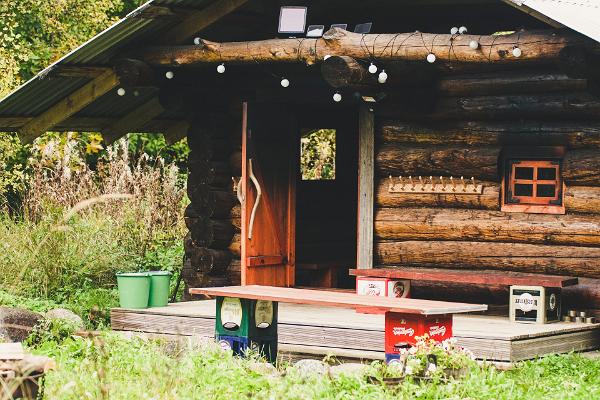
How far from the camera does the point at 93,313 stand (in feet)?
41.7

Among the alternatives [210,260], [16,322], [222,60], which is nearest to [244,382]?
[16,322]

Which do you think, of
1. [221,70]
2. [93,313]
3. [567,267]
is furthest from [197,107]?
[567,267]

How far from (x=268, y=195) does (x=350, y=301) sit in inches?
154

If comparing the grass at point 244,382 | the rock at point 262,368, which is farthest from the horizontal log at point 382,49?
the rock at point 262,368

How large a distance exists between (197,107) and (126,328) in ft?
8.79

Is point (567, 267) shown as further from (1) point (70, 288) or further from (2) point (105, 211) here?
(2) point (105, 211)

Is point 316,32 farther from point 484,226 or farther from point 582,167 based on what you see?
point 582,167

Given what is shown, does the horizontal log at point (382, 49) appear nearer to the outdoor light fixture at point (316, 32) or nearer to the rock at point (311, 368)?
the outdoor light fixture at point (316, 32)

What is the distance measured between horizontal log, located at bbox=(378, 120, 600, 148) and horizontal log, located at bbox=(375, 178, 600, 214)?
1.41ft

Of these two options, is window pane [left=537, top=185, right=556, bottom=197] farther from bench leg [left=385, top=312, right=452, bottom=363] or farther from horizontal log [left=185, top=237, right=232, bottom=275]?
horizontal log [left=185, top=237, right=232, bottom=275]

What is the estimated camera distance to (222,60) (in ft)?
38.7

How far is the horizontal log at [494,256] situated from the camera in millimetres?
11306

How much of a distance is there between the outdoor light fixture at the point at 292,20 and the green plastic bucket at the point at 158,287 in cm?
273

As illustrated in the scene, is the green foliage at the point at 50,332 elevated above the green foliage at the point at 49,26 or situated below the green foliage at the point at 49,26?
below
